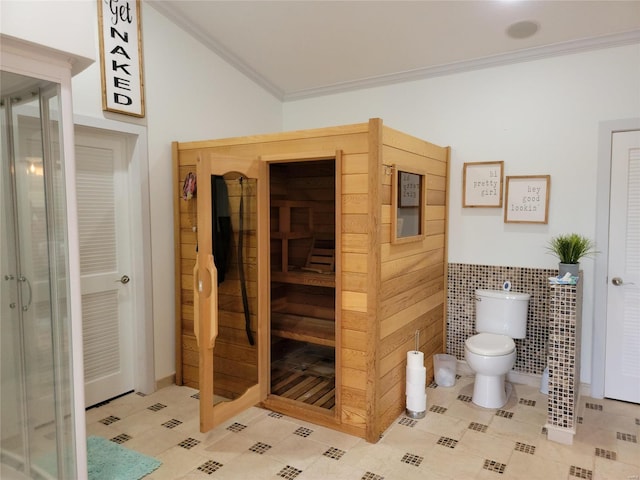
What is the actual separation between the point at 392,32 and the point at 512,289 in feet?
7.48

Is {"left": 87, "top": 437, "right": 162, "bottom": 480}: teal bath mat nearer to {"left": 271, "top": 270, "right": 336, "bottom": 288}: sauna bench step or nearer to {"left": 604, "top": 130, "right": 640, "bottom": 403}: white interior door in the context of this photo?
{"left": 271, "top": 270, "right": 336, "bottom": 288}: sauna bench step

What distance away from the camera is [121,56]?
3199 millimetres

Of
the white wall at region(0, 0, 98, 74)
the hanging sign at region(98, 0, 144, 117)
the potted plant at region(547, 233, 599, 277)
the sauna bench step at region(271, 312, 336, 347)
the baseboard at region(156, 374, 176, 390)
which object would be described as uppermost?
the hanging sign at region(98, 0, 144, 117)

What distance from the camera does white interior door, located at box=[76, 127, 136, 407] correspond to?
127 inches

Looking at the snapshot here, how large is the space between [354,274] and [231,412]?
3.99ft

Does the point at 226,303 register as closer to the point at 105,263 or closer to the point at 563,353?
the point at 105,263

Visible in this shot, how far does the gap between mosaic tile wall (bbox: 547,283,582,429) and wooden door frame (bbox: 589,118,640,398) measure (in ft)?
2.77

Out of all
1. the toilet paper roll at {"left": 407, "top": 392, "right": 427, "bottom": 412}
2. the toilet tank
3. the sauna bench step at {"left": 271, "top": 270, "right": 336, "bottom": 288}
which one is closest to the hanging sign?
the sauna bench step at {"left": 271, "top": 270, "right": 336, "bottom": 288}

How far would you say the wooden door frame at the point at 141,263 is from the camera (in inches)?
133

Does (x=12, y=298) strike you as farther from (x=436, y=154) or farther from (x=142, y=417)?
(x=436, y=154)

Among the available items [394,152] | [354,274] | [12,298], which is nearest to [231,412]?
[354,274]

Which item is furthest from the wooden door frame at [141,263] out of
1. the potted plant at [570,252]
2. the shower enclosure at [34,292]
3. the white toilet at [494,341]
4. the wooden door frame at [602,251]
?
the wooden door frame at [602,251]

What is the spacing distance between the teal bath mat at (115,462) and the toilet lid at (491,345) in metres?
2.23

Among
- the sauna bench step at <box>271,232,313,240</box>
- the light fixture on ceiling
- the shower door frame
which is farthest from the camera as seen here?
the sauna bench step at <box>271,232,313,240</box>
